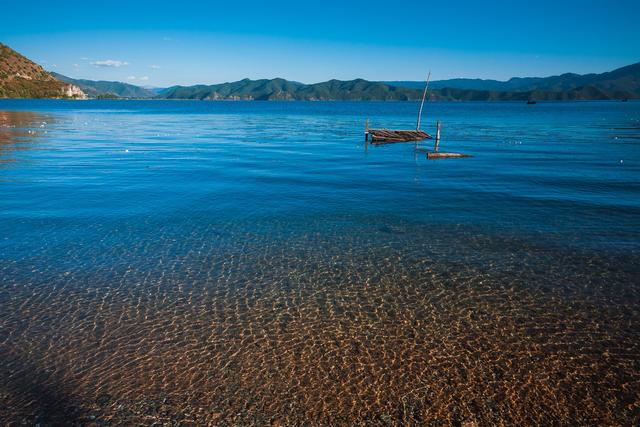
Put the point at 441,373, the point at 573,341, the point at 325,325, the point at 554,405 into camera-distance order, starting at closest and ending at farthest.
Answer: the point at 554,405
the point at 441,373
the point at 573,341
the point at 325,325

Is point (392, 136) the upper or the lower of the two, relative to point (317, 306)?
upper

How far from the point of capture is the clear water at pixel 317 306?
26.2 ft

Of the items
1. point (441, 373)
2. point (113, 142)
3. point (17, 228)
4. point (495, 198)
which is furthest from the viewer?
point (113, 142)

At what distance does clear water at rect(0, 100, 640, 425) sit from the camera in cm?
800

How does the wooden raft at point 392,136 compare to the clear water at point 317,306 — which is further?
the wooden raft at point 392,136

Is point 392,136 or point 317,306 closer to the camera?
point 317,306

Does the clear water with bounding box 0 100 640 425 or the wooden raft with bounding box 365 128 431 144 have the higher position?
the wooden raft with bounding box 365 128 431 144

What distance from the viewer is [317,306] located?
11750mm

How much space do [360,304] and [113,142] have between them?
167 feet

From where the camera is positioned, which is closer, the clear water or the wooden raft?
the clear water

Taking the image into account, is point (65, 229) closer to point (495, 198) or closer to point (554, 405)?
point (554, 405)

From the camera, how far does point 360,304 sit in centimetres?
1184

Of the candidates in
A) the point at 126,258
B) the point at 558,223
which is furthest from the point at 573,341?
the point at 126,258

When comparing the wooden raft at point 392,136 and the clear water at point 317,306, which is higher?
the wooden raft at point 392,136
